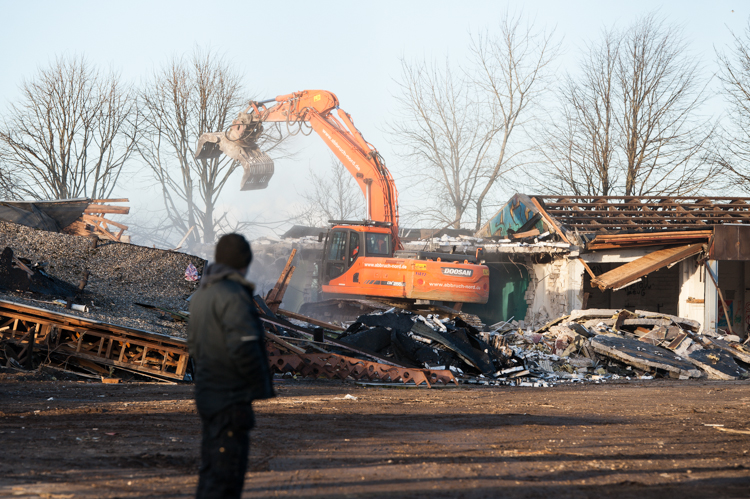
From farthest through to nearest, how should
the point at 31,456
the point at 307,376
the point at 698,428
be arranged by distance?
the point at 307,376 < the point at 698,428 < the point at 31,456

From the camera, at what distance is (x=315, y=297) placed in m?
19.7

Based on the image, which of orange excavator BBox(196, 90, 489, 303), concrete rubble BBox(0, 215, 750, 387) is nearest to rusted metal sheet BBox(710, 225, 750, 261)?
concrete rubble BBox(0, 215, 750, 387)

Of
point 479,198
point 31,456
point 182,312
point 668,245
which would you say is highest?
point 479,198

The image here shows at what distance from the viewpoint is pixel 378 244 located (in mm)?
17141

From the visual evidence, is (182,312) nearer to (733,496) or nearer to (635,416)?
(635,416)

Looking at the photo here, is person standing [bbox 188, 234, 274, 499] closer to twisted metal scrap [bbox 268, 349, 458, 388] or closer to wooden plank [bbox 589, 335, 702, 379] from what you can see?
twisted metal scrap [bbox 268, 349, 458, 388]

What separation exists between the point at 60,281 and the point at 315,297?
30.4 ft

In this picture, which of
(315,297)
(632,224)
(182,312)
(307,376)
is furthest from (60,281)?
(632,224)

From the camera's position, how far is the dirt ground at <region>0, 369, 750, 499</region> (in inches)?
171

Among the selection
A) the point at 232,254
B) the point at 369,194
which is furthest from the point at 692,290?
the point at 232,254

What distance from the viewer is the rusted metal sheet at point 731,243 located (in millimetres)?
17922

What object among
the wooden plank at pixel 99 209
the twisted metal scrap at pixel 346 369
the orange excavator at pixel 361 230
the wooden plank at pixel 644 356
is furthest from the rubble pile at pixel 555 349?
the wooden plank at pixel 99 209

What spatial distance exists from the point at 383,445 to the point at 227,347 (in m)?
3.01

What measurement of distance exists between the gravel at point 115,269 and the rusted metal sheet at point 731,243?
14166mm
